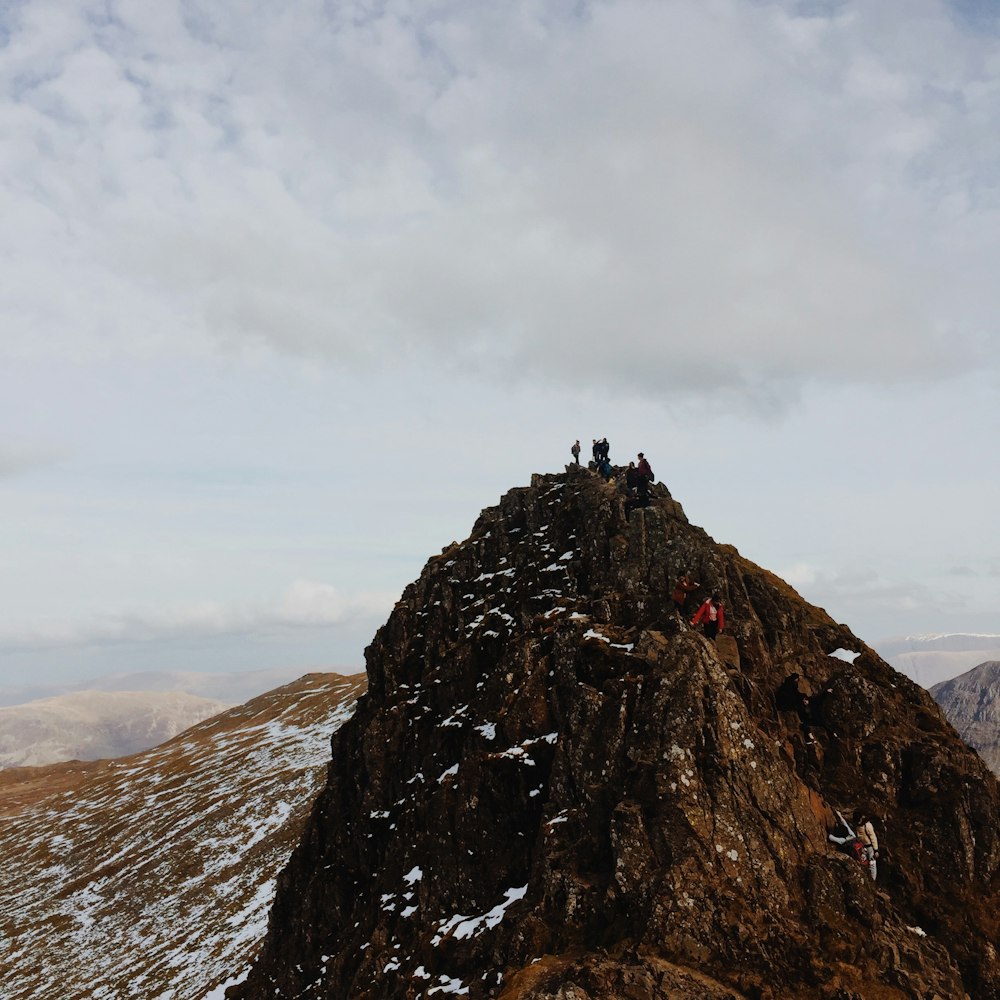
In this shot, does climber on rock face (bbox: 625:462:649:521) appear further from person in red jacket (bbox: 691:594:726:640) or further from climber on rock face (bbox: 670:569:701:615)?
person in red jacket (bbox: 691:594:726:640)

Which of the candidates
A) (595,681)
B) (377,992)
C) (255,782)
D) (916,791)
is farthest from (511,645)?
(255,782)

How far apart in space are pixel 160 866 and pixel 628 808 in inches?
4045

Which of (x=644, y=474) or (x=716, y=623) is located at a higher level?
(x=644, y=474)

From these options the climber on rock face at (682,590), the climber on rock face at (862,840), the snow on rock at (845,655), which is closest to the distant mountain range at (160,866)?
the climber on rock face at (682,590)

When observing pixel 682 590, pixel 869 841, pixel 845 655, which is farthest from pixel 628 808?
pixel 845 655

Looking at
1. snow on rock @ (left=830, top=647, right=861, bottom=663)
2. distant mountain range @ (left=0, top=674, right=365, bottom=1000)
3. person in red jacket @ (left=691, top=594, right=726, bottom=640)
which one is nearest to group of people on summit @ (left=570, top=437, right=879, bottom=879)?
person in red jacket @ (left=691, top=594, right=726, bottom=640)

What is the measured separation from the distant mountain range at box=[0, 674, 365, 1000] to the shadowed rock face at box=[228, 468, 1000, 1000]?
3659 cm

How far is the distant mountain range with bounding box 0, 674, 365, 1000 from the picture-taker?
77.9 metres

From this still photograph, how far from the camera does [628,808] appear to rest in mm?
24375

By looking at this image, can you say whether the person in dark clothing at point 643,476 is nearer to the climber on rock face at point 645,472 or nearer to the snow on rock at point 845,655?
the climber on rock face at point 645,472

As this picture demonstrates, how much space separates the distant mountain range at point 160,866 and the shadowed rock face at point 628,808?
120 ft

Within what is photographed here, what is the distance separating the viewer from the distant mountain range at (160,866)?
7788 cm

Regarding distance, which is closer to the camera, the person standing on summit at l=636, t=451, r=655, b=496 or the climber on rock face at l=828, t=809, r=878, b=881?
the climber on rock face at l=828, t=809, r=878, b=881

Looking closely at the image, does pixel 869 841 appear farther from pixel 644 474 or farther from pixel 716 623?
pixel 644 474
